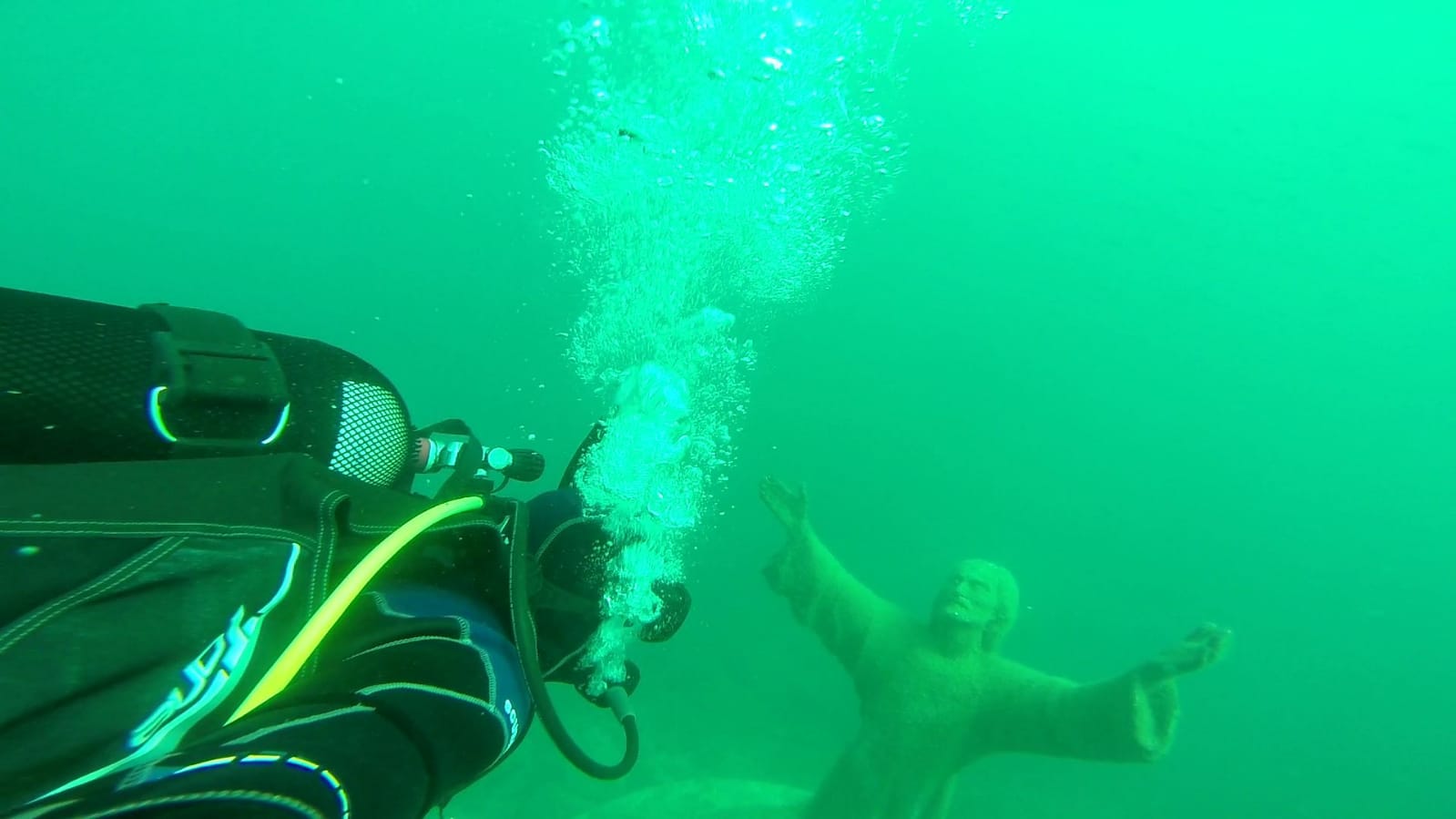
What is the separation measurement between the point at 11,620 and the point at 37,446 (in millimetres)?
427

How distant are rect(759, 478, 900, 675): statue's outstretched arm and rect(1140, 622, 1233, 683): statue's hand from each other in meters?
2.75

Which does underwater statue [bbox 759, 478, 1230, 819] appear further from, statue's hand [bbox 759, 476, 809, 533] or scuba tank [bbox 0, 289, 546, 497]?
scuba tank [bbox 0, 289, 546, 497]

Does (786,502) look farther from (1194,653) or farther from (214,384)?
(214,384)

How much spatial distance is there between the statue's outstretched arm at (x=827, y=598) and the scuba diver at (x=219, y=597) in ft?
22.4

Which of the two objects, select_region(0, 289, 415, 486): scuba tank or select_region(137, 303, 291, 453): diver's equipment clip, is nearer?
select_region(0, 289, 415, 486): scuba tank

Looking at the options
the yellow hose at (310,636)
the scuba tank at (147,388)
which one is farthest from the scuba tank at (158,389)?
the yellow hose at (310,636)

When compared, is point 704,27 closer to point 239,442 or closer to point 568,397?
point 239,442

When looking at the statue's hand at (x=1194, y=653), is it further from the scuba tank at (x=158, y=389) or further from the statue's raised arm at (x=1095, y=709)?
the scuba tank at (x=158, y=389)

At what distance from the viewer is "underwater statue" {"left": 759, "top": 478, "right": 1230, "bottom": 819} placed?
7703 mm

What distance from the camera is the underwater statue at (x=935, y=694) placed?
7703 millimetres

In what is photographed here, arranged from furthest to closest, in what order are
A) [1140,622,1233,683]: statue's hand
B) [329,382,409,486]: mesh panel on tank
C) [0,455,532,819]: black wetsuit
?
[1140,622,1233,683]: statue's hand → [329,382,409,486]: mesh panel on tank → [0,455,532,819]: black wetsuit

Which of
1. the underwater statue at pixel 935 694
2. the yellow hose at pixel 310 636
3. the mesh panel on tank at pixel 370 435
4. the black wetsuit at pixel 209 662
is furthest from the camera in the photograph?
the underwater statue at pixel 935 694

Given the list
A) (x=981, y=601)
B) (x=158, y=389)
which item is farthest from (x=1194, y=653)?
(x=158, y=389)

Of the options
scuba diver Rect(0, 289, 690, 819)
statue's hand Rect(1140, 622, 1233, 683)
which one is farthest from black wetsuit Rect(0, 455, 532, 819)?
statue's hand Rect(1140, 622, 1233, 683)
